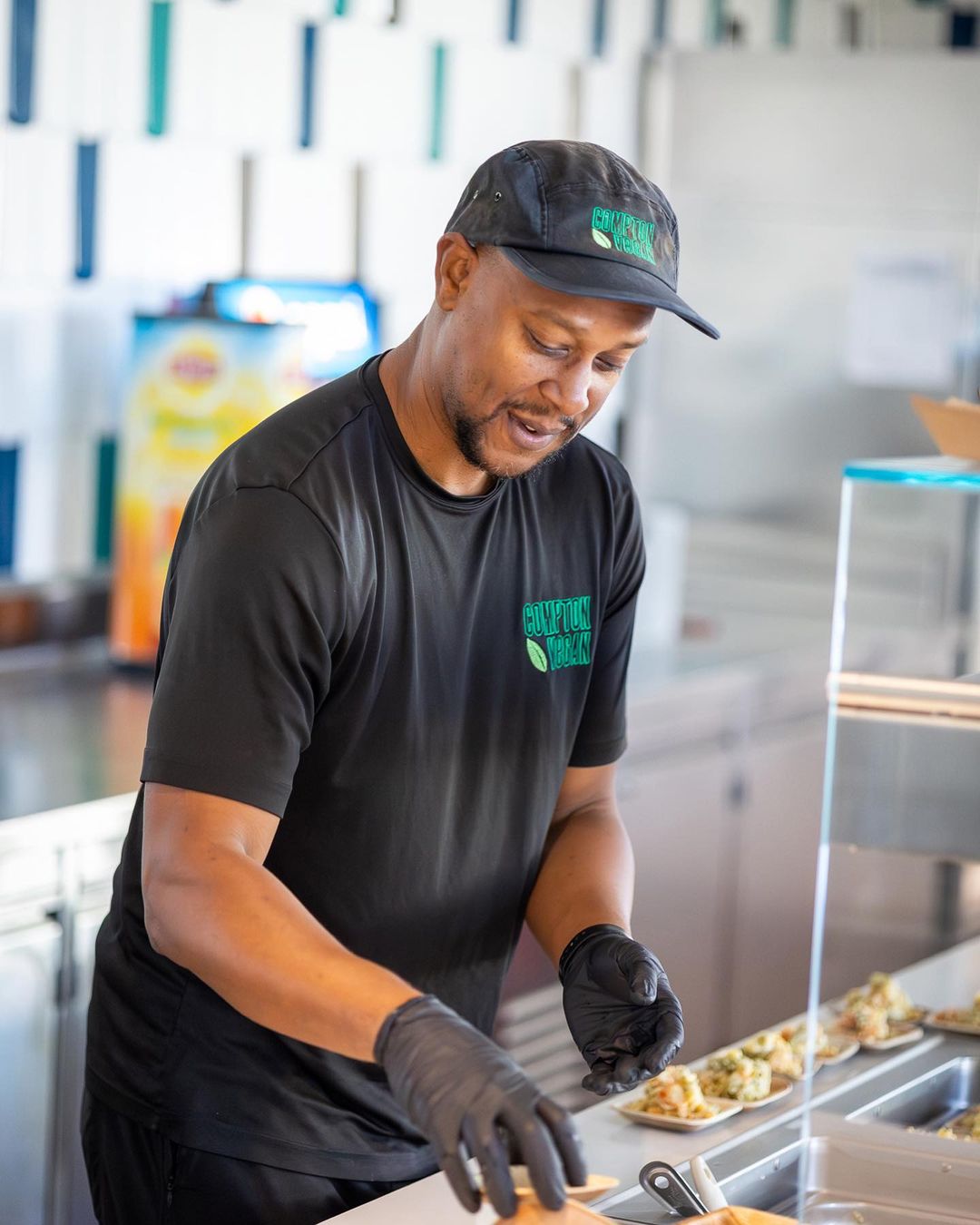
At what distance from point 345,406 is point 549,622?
275 mm

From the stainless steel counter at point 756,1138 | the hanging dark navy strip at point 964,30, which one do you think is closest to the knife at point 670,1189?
the stainless steel counter at point 756,1138

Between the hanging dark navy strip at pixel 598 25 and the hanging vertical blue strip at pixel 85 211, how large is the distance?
1313 millimetres

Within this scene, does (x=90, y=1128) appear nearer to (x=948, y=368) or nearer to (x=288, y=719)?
(x=288, y=719)

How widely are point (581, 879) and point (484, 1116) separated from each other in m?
0.59

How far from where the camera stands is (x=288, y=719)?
1.31 m

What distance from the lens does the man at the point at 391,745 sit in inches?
50.1

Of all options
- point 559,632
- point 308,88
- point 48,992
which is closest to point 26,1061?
point 48,992

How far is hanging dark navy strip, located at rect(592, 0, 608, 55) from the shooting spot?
3.71 meters

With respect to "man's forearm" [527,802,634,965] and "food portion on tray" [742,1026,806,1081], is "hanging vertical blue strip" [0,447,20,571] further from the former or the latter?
"food portion on tray" [742,1026,806,1081]

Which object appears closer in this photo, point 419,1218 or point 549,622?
point 419,1218

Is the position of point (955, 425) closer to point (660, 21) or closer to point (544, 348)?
point (544, 348)

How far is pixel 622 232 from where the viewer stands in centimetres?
132

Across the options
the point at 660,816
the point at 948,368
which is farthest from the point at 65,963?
the point at 948,368

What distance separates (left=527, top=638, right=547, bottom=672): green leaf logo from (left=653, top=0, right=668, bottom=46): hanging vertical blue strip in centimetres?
266
